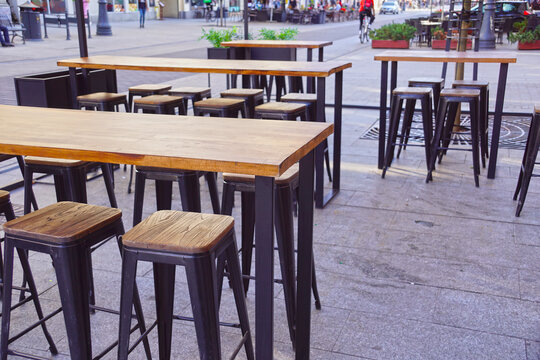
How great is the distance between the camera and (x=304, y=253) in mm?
2416

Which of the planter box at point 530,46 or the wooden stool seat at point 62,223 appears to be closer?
the wooden stool seat at point 62,223

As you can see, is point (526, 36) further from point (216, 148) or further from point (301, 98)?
point (216, 148)

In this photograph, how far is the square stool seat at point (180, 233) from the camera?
1889 millimetres

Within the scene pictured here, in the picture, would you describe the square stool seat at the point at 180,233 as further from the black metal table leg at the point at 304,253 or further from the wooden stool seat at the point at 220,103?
the wooden stool seat at the point at 220,103

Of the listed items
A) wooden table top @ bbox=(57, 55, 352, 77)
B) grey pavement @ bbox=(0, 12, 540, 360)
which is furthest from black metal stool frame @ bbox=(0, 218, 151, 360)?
wooden table top @ bbox=(57, 55, 352, 77)

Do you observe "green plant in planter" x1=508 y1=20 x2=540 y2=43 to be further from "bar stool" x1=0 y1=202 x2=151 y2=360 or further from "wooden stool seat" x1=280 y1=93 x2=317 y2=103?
"bar stool" x1=0 y1=202 x2=151 y2=360

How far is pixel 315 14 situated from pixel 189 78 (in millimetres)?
23230

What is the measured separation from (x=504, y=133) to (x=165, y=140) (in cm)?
565

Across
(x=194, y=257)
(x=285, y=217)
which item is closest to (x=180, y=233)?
(x=194, y=257)

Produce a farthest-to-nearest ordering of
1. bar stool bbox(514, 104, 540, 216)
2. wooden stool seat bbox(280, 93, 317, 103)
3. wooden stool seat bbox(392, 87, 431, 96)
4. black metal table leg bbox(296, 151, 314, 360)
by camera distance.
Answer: wooden stool seat bbox(392, 87, 431, 96), wooden stool seat bbox(280, 93, 317, 103), bar stool bbox(514, 104, 540, 216), black metal table leg bbox(296, 151, 314, 360)

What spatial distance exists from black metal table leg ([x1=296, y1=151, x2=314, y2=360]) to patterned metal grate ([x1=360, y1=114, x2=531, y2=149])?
13.3 feet

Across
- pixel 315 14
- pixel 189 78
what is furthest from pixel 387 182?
pixel 315 14

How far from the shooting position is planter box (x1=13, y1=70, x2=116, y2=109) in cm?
505

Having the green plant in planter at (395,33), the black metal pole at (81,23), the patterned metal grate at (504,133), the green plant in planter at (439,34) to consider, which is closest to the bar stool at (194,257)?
the black metal pole at (81,23)
